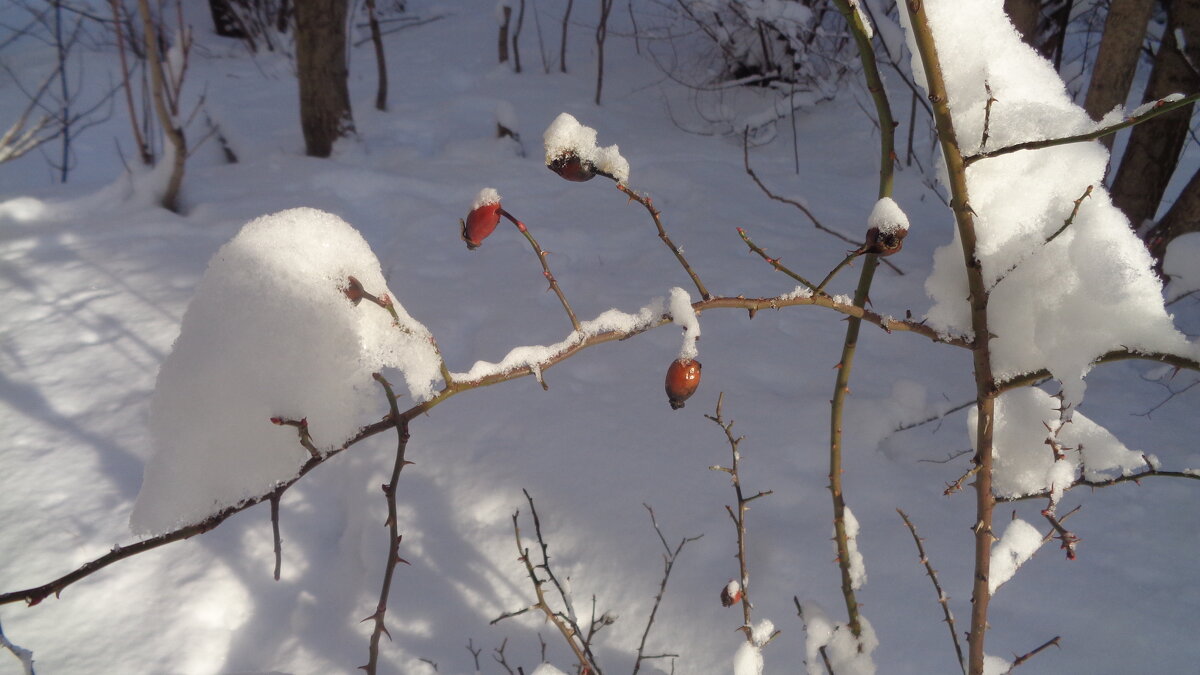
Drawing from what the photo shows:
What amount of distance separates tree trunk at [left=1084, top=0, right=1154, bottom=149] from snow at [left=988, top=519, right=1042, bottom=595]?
1.49m

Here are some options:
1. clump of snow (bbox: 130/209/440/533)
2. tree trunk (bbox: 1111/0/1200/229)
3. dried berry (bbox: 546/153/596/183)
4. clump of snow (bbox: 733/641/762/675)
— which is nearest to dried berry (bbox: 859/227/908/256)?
dried berry (bbox: 546/153/596/183)

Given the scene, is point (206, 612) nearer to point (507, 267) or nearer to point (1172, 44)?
point (507, 267)

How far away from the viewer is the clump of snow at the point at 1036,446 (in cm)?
68

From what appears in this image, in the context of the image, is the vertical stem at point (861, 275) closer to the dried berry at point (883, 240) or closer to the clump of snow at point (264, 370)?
the dried berry at point (883, 240)

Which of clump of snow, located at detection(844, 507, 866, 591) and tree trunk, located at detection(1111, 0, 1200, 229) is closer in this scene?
clump of snow, located at detection(844, 507, 866, 591)

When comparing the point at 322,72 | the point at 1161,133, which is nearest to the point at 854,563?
the point at 1161,133

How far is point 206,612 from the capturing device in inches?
51.6

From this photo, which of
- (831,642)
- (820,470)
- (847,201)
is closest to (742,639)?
(831,642)

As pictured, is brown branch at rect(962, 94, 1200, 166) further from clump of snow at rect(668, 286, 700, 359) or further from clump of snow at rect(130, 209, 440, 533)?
clump of snow at rect(130, 209, 440, 533)

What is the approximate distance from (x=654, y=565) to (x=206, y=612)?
81 cm

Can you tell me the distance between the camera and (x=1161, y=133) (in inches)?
78.5

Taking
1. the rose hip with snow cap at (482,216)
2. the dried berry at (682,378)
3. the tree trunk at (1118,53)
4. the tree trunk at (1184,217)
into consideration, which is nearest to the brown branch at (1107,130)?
the dried berry at (682,378)

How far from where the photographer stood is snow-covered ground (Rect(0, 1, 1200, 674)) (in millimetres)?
1176

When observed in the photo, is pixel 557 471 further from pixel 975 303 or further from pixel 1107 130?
pixel 1107 130
